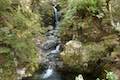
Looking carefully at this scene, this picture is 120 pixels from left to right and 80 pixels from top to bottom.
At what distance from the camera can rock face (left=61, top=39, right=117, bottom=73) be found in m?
10.0

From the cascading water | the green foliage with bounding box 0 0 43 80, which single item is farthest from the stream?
the green foliage with bounding box 0 0 43 80

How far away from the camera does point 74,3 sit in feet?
36.5

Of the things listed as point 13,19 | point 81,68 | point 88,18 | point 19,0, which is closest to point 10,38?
point 13,19

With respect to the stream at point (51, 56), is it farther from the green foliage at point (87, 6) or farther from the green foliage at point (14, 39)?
the green foliage at point (87, 6)

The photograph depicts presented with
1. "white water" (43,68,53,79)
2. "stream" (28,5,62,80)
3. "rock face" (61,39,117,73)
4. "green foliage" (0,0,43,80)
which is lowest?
"white water" (43,68,53,79)

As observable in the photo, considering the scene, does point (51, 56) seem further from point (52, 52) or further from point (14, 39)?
point (14, 39)

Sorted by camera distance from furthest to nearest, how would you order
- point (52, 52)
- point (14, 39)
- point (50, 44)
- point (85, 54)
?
point (50, 44) → point (52, 52) → point (85, 54) → point (14, 39)

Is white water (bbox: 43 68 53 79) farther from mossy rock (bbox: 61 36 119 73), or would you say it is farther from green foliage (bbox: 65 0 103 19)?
green foliage (bbox: 65 0 103 19)

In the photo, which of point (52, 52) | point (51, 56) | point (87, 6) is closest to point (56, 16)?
point (52, 52)

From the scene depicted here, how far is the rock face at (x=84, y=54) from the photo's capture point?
10008mm

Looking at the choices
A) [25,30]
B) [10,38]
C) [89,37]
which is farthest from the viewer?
[89,37]

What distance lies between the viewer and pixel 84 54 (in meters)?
10.1

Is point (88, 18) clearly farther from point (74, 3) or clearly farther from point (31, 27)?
point (31, 27)

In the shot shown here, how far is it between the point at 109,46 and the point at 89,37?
1024 mm
